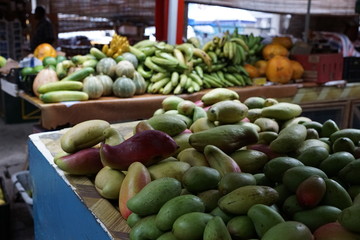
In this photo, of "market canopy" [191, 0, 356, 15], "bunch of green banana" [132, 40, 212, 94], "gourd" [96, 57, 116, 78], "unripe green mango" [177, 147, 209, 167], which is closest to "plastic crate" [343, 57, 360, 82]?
"market canopy" [191, 0, 356, 15]

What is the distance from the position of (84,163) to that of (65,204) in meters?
0.23

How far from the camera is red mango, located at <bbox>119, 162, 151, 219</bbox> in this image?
1153 mm

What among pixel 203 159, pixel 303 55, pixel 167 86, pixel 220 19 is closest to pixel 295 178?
pixel 203 159

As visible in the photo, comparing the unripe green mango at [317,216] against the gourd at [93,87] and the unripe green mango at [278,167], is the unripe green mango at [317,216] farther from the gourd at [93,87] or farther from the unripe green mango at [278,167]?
the gourd at [93,87]

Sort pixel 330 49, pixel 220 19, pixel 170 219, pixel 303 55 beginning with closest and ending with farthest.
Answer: pixel 170 219
pixel 303 55
pixel 330 49
pixel 220 19

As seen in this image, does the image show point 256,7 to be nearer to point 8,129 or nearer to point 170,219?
point 8,129

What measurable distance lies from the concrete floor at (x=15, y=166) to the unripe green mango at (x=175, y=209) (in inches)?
95.0

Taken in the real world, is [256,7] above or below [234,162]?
above

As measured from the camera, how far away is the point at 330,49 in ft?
15.3

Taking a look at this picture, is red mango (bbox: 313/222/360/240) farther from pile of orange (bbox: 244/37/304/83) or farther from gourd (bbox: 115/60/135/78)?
pile of orange (bbox: 244/37/304/83)

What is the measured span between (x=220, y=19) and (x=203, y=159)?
364 inches

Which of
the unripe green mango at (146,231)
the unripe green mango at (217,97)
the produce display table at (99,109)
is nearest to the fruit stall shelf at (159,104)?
the produce display table at (99,109)

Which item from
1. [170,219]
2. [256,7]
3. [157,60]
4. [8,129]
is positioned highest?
[256,7]

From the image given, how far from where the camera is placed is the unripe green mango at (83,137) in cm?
146
